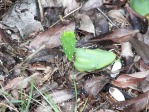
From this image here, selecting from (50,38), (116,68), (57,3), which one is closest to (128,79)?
(116,68)

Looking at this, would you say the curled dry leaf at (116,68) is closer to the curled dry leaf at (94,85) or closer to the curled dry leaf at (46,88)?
the curled dry leaf at (94,85)

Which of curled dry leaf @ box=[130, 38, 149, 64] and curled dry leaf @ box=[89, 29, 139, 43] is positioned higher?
curled dry leaf @ box=[89, 29, 139, 43]

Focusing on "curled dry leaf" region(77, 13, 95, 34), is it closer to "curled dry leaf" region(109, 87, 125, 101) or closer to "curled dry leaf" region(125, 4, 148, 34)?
"curled dry leaf" region(125, 4, 148, 34)

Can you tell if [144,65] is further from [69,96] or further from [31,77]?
[31,77]

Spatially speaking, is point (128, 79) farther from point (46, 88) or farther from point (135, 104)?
point (46, 88)

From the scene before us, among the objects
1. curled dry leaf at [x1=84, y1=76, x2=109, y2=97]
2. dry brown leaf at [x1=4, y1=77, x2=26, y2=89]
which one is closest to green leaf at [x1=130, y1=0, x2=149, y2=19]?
curled dry leaf at [x1=84, y1=76, x2=109, y2=97]

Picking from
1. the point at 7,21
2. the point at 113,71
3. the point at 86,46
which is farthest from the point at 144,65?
the point at 7,21
